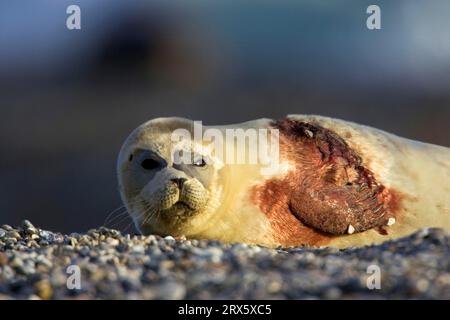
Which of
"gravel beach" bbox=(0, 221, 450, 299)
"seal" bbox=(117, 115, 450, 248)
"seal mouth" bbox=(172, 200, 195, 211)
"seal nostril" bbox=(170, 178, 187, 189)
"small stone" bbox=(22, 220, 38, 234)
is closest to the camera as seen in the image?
"gravel beach" bbox=(0, 221, 450, 299)

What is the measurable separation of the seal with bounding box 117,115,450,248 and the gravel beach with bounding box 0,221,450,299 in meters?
1.50

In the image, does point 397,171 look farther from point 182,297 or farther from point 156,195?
point 182,297

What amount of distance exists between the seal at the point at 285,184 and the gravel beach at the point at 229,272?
1.50 m

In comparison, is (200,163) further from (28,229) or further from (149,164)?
(28,229)

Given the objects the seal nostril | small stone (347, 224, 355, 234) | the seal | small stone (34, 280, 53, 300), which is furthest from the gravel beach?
small stone (347, 224, 355, 234)

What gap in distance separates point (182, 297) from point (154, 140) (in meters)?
2.98

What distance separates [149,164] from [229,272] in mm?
2665

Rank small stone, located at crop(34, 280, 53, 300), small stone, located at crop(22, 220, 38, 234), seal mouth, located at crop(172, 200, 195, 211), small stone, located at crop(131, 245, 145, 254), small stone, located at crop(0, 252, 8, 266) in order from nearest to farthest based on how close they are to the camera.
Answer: small stone, located at crop(34, 280, 53, 300)
small stone, located at crop(0, 252, 8, 266)
small stone, located at crop(131, 245, 145, 254)
seal mouth, located at crop(172, 200, 195, 211)
small stone, located at crop(22, 220, 38, 234)

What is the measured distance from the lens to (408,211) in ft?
26.4

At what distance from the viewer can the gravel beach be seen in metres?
4.75

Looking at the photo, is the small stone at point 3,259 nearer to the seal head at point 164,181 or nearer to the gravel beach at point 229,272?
the gravel beach at point 229,272

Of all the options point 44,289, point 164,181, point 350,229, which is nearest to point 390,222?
point 350,229

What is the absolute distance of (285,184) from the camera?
7.98 metres

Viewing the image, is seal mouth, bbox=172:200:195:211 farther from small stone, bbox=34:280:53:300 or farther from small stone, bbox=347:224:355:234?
small stone, bbox=34:280:53:300
